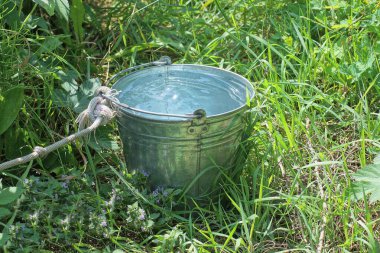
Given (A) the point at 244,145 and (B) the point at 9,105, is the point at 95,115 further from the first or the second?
(A) the point at 244,145

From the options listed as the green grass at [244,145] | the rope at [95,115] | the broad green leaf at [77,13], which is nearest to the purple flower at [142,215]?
the green grass at [244,145]

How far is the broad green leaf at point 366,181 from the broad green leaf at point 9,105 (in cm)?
123

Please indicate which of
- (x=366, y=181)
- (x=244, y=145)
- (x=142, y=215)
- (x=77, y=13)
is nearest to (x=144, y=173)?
(x=142, y=215)

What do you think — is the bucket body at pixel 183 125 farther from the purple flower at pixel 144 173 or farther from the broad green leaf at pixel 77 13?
the broad green leaf at pixel 77 13

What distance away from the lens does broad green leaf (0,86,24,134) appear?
8.92 ft

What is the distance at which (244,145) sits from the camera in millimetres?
2889

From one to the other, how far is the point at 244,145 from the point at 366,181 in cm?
60

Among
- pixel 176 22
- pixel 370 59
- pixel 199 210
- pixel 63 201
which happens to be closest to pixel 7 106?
pixel 63 201

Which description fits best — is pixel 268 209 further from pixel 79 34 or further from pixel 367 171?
pixel 79 34

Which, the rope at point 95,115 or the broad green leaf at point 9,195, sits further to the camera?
the rope at point 95,115

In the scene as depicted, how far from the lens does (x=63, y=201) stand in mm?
2627

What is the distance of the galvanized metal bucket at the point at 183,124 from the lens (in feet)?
8.64

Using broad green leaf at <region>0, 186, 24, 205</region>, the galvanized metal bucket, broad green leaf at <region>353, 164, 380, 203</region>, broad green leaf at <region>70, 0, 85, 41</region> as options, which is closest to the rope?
the galvanized metal bucket

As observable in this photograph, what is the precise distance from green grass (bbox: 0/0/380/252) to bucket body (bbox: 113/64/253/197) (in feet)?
0.23
